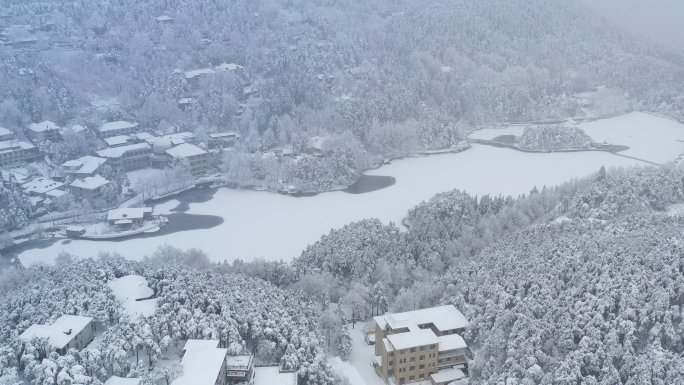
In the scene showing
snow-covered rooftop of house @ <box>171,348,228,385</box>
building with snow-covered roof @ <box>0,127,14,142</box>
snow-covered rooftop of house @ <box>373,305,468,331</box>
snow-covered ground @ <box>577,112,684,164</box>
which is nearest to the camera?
snow-covered rooftop of house @ <box>171,348,228,385</box>

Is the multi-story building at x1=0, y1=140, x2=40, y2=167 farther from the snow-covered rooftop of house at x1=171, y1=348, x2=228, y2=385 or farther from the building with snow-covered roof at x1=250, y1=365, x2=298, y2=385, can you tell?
the building with snow-covered roof at x1=250, y1=365, x2=298, y2=385

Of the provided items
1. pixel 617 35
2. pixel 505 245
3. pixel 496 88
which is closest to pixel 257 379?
pixel 505 245

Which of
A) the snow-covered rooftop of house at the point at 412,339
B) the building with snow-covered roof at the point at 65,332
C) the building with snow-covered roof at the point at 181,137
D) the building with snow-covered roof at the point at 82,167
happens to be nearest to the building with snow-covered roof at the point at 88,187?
the building with snow-covered roof at the point at 82,167

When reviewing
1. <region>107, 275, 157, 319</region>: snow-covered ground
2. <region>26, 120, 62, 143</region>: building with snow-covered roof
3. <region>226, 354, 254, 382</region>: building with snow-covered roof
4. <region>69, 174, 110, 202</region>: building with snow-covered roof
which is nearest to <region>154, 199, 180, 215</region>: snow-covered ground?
<region>69, 174, 110, 202</region>: building with snow-covered roof

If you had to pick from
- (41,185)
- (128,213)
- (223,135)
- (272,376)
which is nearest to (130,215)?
(128,213)

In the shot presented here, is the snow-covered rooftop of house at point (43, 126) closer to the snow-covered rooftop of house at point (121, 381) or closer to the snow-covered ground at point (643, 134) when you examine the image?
the snow-covered rooftop of house at point (121, 381)
